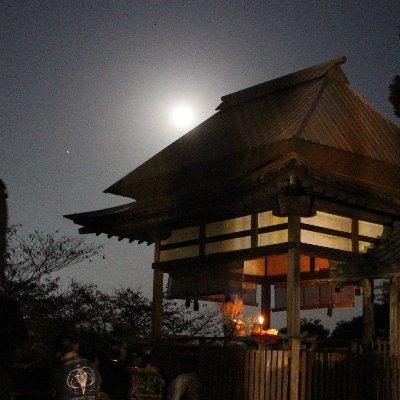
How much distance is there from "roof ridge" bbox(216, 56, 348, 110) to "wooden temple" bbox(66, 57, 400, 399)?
0.13ft

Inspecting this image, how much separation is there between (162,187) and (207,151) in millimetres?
1852

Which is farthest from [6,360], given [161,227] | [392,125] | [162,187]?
[392,125]

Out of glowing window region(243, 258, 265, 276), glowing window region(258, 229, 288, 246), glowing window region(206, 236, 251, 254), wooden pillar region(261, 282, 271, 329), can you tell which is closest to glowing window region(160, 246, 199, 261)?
glowing window region(206, 236, 251, 254)

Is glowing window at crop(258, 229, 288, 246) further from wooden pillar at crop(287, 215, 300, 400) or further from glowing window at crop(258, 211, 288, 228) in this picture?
wooden pillar at crop(287, 215, 300, 400)

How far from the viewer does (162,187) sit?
19656 mm

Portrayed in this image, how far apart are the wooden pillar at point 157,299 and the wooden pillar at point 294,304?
4.77 meters

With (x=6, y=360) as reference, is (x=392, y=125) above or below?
above

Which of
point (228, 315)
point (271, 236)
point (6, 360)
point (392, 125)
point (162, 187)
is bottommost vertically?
point (6, 360)

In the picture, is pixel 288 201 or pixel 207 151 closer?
pixel 288 201

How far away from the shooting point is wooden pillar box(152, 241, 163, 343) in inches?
703

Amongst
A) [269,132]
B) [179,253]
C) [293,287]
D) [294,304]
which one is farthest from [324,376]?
[269,132]

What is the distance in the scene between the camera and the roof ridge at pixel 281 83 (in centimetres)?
1894

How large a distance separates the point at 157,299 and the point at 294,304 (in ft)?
16.6

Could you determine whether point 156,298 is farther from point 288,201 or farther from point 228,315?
point 288,201
